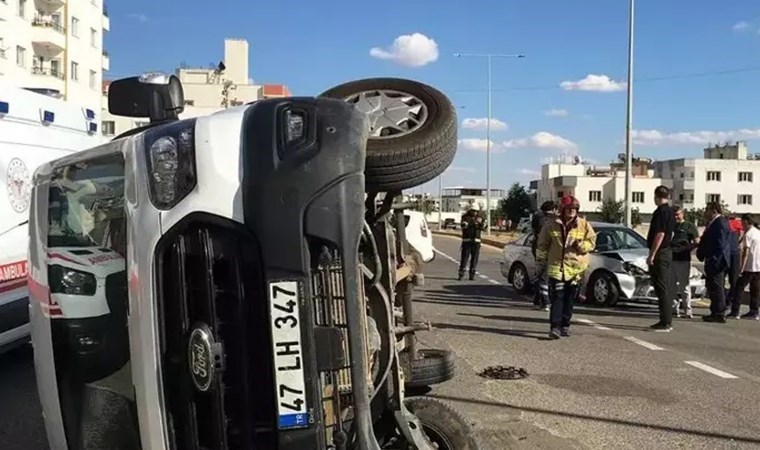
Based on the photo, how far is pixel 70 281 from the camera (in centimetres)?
296

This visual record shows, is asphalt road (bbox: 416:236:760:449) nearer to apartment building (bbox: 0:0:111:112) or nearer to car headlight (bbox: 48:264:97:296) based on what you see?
car headlight (bbox: 48:264:97:296)

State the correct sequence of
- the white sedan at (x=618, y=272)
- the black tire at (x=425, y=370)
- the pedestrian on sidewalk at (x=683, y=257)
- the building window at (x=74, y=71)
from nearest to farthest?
the black tire at (x=425, y=370) < the pedestrian on sidewalk at (x=683, y=257) < the white sedan at (x=618, y=272) < the building window at (x=74, y=71)

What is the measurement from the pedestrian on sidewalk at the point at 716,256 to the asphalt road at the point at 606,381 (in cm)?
28

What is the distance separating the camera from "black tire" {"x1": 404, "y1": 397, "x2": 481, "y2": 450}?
12.1 feet

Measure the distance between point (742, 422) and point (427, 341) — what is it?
3879 millimetres

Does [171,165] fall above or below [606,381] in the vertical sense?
above

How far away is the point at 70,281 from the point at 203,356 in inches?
32.4

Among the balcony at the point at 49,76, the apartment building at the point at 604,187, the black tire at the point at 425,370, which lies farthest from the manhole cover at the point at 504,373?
the apartment building at the point at 604,187

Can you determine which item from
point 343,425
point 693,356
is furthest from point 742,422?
point 343,425

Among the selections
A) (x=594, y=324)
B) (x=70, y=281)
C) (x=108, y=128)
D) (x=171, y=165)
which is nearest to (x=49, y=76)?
(x=108, y=128)

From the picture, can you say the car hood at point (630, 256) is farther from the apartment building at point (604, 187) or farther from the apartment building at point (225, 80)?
the apartment building at point (604, 187)

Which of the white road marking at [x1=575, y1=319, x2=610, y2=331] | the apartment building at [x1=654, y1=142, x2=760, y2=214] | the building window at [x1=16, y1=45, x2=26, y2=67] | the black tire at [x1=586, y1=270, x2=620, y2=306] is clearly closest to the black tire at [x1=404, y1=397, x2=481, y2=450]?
the white road marking at [x1=575, y1=319, x2=610, y2=331]

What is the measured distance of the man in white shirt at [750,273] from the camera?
11.4m

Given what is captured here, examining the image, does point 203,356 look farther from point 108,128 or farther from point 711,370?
point 108,128
